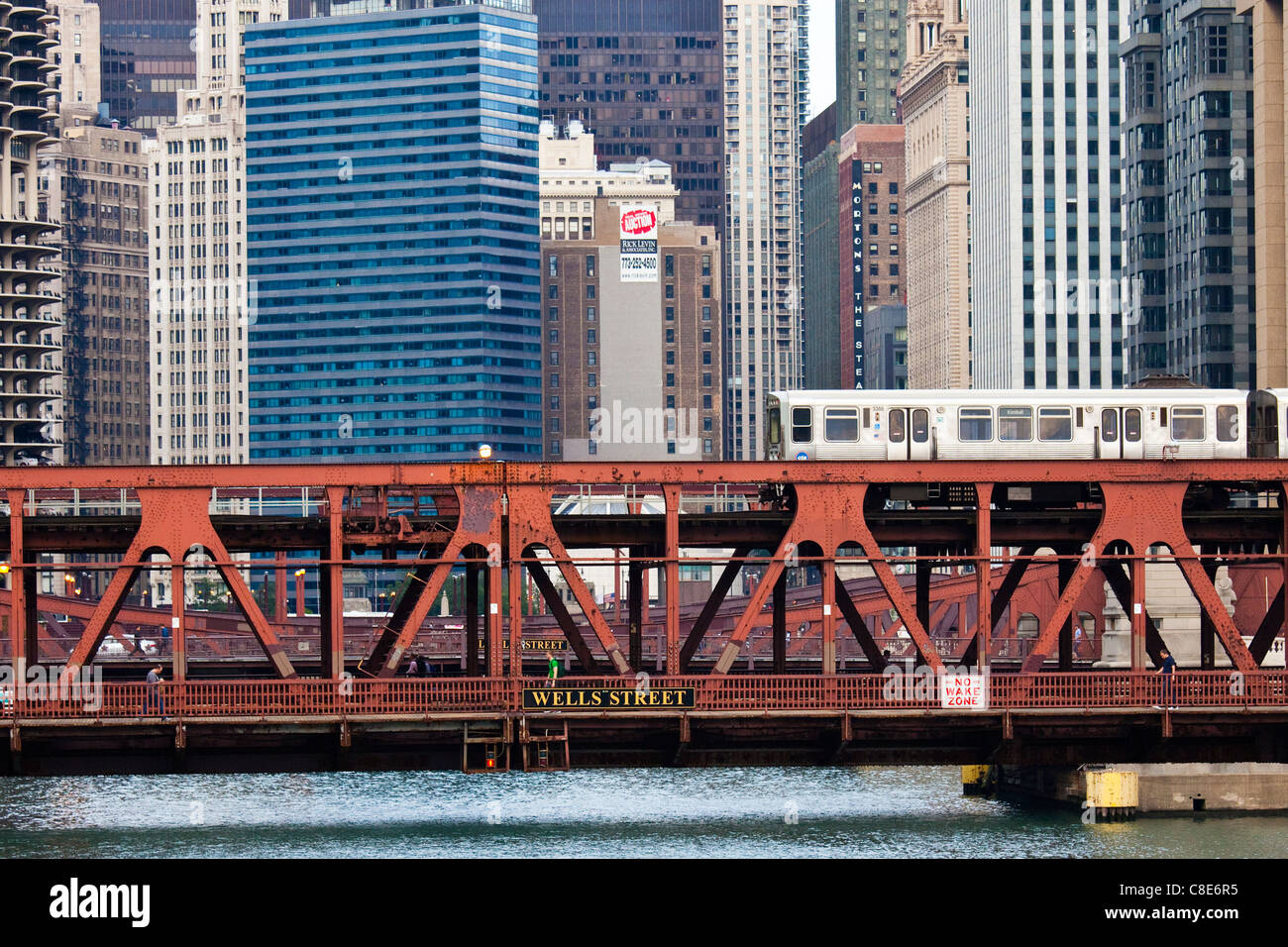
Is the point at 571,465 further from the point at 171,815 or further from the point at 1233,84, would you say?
the point at 1233,84

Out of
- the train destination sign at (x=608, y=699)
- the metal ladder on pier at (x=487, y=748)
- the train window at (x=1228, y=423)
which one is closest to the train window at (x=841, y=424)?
the train destination sign at (x=608, y=699)

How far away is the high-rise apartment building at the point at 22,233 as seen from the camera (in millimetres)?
188625

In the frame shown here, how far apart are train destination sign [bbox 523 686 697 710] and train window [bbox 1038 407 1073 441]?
13.0 m

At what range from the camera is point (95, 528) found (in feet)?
176

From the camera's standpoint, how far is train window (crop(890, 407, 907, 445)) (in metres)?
54.5

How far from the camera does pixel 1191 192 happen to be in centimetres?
17300

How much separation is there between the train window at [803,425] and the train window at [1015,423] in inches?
193

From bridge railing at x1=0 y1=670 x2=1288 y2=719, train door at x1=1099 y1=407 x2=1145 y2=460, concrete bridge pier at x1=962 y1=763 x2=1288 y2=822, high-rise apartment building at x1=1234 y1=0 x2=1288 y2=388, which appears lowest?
concrete bridge pier at x1=962 y1=763 x2=1288 y2=822

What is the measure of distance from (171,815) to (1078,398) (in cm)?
3513

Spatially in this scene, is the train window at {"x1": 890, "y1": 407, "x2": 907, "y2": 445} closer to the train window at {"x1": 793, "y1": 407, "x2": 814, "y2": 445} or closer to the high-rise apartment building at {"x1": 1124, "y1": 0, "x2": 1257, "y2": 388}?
the train window at {"x1": 793, "y1": 407, "x2": 814, "y2": 445}

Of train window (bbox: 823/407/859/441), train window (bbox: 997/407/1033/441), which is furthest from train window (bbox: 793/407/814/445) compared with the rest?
train window (bbox: 997/407/1033/441)

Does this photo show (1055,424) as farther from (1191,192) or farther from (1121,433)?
(1191,192)

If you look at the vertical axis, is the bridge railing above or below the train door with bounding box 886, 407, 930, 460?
below
